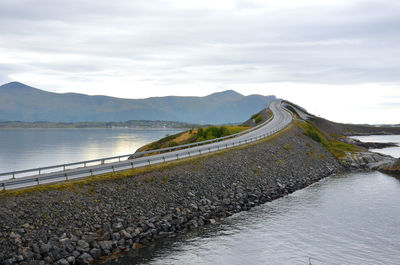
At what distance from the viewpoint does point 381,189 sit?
2265 inches

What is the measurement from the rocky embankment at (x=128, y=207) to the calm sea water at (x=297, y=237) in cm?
187

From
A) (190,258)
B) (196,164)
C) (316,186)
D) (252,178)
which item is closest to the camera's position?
(190,258)

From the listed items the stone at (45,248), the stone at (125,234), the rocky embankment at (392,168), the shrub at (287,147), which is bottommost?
the rocky embankment at (392,168)

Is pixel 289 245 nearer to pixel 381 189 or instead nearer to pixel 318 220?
pixel 318 220

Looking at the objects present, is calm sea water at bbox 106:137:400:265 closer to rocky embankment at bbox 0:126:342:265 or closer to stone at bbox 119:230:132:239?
stone at bbox 119:230:132:239

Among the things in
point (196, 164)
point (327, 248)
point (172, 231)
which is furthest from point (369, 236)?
point (196, 164)

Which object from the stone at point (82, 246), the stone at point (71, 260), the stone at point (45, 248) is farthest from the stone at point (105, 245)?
the stone at point (45, 248)

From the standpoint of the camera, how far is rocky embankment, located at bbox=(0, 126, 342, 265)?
27594 millimetres

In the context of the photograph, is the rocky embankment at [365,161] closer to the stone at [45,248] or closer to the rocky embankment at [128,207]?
the rocky embankment at [128,207]

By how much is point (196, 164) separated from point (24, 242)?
25.6m

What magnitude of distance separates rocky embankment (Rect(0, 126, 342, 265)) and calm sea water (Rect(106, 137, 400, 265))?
6.14ft

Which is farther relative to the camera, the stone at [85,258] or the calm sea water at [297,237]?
the calm sea water at [297,237]

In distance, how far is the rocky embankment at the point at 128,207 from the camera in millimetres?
27594

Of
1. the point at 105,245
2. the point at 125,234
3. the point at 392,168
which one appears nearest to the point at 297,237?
the point at 125,234
